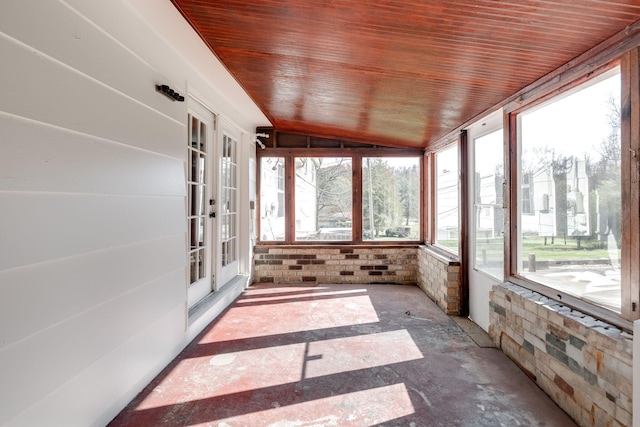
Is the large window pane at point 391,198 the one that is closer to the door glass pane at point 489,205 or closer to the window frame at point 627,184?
the door glass pane at point 489,205

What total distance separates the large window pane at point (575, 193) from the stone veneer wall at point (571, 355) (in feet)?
0.71

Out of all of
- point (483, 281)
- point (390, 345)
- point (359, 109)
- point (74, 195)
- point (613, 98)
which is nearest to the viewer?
point (74, 195)

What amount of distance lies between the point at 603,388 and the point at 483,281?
75.4 inches

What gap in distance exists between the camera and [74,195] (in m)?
1.78

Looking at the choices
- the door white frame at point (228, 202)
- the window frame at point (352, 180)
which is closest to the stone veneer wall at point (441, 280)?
the window frame at point (352, 180)

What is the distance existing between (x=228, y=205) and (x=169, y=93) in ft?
7.62

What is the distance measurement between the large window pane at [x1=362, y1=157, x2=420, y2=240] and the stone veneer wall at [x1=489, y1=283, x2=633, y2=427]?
9.87 feet

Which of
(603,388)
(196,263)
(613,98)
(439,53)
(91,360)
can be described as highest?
(439,53)

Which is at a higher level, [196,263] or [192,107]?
[192,107]

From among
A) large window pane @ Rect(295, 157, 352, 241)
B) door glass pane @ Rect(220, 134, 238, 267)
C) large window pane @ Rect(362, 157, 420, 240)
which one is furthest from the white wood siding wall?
large window pane @ Rect(362, 157, 420, 240)

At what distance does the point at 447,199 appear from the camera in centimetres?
489

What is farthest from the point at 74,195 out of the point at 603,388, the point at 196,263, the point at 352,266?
the point at 352,266

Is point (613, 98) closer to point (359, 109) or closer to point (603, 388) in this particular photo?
point (603, 388)

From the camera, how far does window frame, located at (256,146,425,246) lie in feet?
19.4
